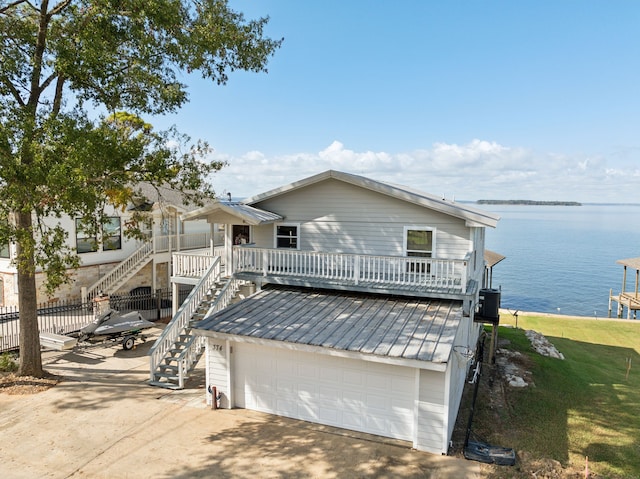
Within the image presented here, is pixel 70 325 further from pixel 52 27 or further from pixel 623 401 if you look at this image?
pixel 623 401

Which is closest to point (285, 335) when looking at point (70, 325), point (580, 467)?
point (580, 467)

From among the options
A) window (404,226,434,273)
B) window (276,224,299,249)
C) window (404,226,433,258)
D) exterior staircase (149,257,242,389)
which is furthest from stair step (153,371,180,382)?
window (404,226,433,258)

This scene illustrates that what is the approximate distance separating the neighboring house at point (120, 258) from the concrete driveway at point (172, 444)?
35.0 ft

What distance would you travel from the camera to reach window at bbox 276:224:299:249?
15.4m

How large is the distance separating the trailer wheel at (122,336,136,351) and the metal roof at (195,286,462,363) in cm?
623

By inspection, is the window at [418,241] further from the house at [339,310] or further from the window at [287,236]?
the window at [287,236]

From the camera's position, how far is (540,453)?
9.50 meters

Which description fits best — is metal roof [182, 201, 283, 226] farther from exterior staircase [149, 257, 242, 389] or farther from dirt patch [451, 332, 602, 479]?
dirt patch [451, 332, 602, 479]

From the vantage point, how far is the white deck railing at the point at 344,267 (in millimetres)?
12523

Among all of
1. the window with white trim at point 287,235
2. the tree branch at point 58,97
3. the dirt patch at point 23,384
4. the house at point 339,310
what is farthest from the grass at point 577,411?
the tree branch at point 58,97

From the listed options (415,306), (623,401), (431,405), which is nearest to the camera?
(431,405)

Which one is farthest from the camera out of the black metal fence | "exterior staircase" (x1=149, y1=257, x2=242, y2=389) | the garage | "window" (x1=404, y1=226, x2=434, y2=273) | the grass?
the black metal fence

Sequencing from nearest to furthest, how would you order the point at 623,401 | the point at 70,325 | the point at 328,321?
the point at 328,321, the point at 623,401, the point at 70,325

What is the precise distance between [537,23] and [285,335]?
65.4ft
